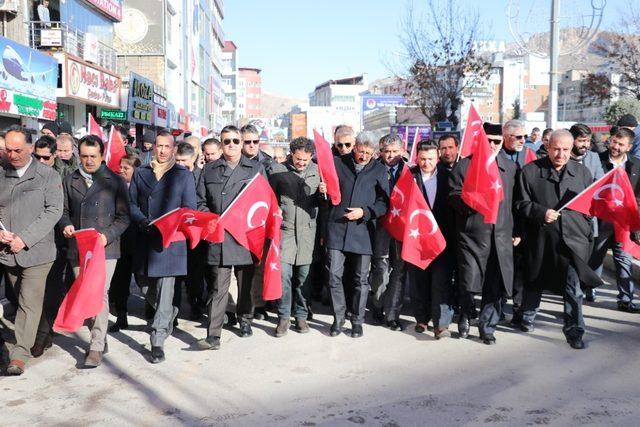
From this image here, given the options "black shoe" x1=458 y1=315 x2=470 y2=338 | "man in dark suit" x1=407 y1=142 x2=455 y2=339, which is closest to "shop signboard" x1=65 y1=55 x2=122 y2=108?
"man in dark suit" x1=407 y1=142 x2=455 y2=339

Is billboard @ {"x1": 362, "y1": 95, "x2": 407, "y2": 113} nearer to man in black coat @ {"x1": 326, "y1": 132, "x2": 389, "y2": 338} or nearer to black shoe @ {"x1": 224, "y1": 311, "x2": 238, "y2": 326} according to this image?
black shoe @ {"x1": 224, "y1": 311, "x2": 238, "y2": 326}

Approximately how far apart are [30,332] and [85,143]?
1683mm

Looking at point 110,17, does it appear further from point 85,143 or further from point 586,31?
point 85,143

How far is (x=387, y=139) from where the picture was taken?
7582mm

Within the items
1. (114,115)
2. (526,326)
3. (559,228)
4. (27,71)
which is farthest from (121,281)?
(114,115)

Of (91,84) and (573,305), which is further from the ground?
(91,84)

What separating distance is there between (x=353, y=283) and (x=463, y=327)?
3.80 ft

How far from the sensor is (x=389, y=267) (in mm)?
7516

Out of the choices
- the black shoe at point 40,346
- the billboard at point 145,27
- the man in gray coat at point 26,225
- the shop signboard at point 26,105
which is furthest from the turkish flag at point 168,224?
the billboard at point 145,27

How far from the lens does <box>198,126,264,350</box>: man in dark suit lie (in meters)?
6.38

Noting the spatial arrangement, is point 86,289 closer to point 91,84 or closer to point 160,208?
point 160,208

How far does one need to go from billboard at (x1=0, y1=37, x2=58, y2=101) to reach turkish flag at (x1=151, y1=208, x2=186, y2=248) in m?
11.7

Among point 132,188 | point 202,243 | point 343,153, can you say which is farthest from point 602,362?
point 132,188

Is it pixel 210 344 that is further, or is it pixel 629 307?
pixel 629 307
